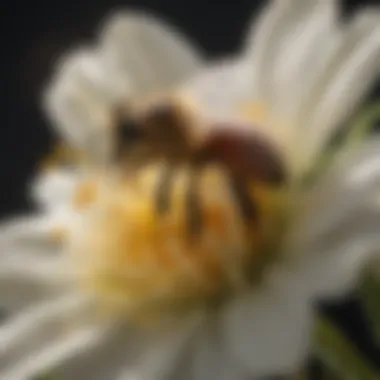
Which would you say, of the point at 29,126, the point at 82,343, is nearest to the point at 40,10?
the point at 29,126

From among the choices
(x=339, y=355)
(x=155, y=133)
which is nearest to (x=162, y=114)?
(x=155, y=133)

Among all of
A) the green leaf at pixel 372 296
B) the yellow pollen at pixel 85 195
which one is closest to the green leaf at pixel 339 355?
the green leaf at pixel 372 296

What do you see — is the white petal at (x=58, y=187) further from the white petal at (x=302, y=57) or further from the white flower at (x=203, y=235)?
the white petal at (x=302, y=57)

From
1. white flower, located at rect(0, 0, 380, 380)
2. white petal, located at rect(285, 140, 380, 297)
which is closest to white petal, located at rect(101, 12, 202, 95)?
white flower, located at rect(0, 0, 380, 380)

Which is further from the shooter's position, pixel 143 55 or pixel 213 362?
pixel 143 55

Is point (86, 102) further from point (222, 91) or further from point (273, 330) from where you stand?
point (273, 330)
